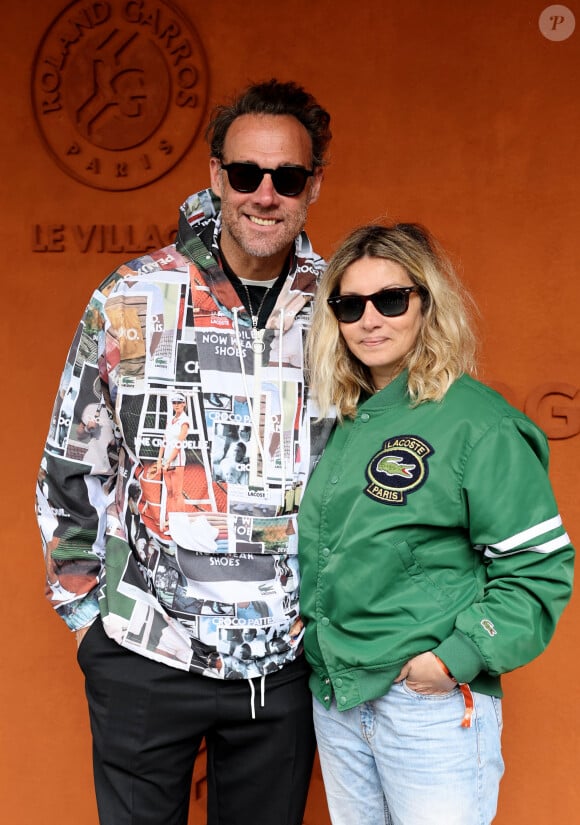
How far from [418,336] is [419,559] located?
19.3 inches

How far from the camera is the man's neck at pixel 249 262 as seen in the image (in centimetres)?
220

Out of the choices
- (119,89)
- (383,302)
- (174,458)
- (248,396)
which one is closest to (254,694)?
(174,458)

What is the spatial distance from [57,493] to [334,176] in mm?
1385

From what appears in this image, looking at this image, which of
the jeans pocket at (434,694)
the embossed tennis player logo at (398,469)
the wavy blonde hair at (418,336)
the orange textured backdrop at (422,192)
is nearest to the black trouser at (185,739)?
the jeans pocket at (434,694)

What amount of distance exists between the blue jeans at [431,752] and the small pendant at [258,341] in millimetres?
803

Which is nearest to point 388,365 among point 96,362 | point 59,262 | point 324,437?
point 324,437

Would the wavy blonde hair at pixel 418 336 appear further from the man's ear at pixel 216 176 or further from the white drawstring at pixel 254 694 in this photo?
the white drawstring at pixel 254 694

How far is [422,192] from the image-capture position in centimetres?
294

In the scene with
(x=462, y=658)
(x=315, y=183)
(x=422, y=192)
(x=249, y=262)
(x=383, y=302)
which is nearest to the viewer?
(x=462, y=658)

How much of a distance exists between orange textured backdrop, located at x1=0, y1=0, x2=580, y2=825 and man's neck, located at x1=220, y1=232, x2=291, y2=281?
0.78m

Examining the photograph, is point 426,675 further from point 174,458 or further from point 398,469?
point 174,458

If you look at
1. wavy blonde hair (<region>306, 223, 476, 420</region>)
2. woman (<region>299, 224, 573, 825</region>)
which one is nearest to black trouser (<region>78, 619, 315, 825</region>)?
woman (<region>299, 224, 573, 825</region>)

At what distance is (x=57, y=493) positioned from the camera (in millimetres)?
2270

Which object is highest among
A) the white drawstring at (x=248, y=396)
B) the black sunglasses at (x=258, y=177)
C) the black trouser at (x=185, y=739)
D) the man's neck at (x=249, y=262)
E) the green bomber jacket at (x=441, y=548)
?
the black sunglasses at (x=258, y=177)
